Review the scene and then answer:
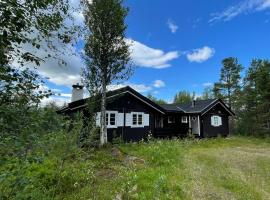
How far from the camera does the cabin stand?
819 inches

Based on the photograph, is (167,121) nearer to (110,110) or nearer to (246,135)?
(110,110)

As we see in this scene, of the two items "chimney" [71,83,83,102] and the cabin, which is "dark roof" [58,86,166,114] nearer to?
the cabin

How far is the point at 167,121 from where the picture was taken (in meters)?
29.8

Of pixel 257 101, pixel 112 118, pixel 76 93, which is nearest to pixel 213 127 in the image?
pixel 257 101

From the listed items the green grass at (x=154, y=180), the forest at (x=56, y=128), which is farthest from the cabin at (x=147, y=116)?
the green grass at (x=154, y=180)

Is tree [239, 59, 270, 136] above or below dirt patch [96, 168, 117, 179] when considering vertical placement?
above

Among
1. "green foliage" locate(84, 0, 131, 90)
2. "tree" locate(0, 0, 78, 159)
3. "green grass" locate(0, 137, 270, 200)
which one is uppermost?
"green foliage" locate(84, 0, 131, 90)

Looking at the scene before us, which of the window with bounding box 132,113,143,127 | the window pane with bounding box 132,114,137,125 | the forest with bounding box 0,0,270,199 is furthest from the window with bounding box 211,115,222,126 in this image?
the window pane with bounding box 132,114,137,125

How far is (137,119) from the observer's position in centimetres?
2267

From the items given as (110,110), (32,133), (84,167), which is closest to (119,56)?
Result: (110,110)

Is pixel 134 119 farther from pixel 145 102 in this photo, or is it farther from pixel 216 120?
pixel 216 120

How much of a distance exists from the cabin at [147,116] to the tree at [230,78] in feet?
49.9

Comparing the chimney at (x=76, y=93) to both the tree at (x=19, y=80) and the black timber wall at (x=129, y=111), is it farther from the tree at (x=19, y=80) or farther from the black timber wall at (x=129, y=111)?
the tree at (x=19, y=80)

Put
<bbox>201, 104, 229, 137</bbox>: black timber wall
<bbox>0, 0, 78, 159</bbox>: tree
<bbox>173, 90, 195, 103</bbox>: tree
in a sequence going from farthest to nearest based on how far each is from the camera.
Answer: <bbox>173, 90, 195, 103</bbox>: tree
<bbox>201, 104, 229, 137</bbox>: black timber wall
<bbox>0, 0, 78, 159</bbox>: tree
